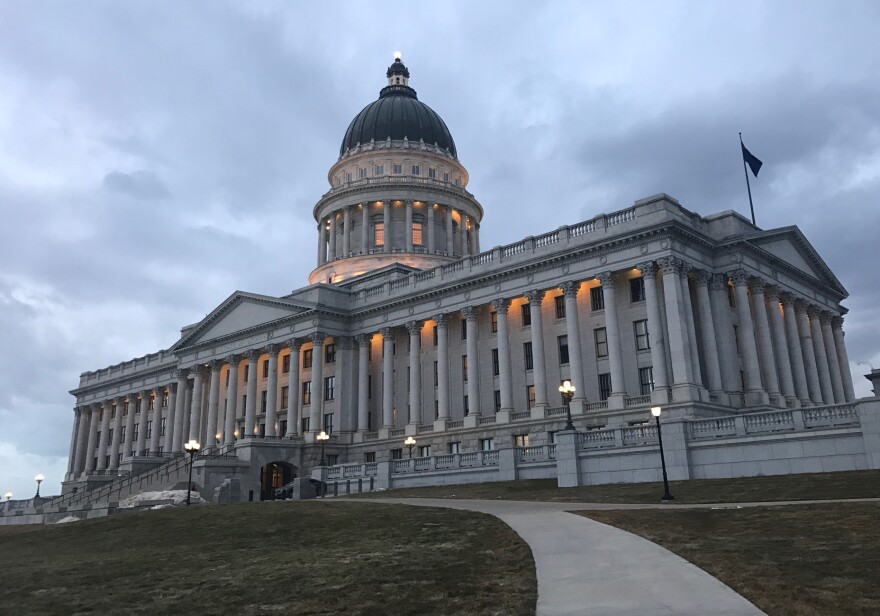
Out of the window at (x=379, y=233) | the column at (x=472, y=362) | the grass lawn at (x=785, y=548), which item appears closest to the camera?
the grass lawn at (x=785, y=548)

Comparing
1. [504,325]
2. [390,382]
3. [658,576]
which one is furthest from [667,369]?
[658,576]

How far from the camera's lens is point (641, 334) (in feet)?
185

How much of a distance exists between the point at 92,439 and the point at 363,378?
185 ft

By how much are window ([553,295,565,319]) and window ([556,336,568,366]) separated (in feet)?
5.87

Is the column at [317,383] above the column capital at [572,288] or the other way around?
the other way around

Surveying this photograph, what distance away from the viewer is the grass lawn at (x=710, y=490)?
26.5 meters

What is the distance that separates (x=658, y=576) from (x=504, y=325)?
4995cm

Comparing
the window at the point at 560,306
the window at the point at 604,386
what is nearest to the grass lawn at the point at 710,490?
the window at the point at 604,386

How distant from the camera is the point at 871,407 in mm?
31234

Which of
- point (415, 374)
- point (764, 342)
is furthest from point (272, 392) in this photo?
point (764, 342)

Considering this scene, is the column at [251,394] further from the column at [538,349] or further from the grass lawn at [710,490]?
the grass lawn at [710,490]

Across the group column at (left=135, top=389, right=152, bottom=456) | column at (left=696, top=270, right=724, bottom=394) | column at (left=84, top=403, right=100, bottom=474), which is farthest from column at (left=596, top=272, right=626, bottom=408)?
column at (left=84, top=403, right=100, bottom=474)

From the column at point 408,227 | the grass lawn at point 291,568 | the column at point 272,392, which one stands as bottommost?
the grass lawn at point 291,568

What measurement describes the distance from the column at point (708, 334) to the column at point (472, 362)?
1864 cm
